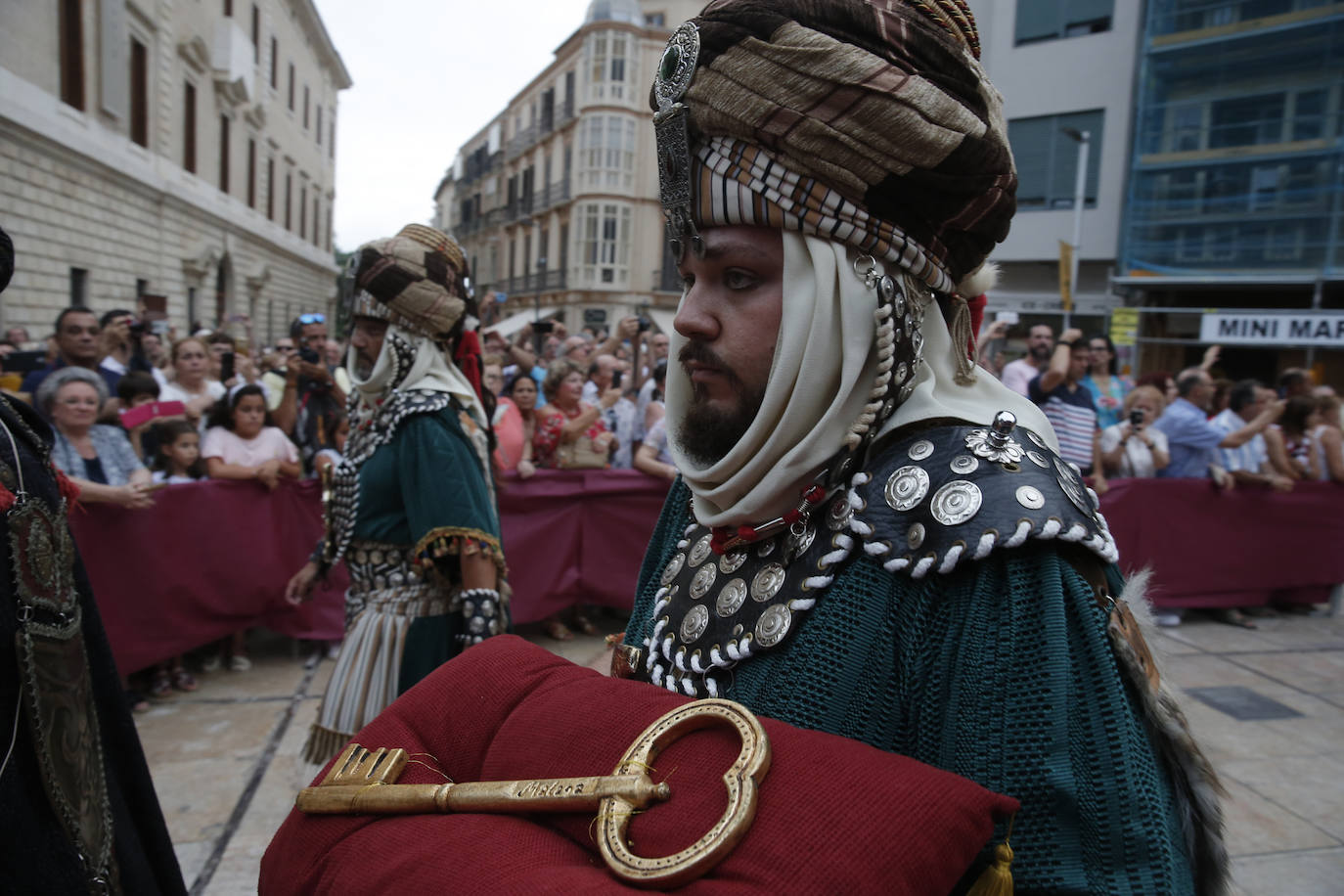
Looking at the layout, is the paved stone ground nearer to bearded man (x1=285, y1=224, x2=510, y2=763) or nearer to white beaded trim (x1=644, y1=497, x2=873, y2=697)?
bearded man (x1=285, y1=224, x2=510, y2=763)

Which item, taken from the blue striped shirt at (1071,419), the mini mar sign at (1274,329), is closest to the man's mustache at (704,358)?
the blue striped shirt at (1071,419)

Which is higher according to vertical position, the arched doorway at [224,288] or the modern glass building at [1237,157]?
the modern glass building at [1237,157]

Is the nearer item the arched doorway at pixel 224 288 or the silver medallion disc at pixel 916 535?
the silver medallion disc at pixel 916 535

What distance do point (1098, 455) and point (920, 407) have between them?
20.0ft

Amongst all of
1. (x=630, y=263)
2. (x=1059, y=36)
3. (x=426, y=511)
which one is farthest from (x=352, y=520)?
(x=630, y=263)

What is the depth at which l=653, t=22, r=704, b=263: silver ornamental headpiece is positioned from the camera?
4.14 feet

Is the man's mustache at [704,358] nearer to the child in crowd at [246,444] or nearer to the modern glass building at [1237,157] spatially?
the child in crowd at [246,444]

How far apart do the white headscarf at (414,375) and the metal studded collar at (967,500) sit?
2.01 meters

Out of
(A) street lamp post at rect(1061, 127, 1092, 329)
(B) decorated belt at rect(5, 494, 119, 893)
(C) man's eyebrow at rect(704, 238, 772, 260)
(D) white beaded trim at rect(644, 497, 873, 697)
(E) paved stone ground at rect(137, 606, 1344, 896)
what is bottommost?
(E) paved stone ground at rect(137, 606, 1344, 896)

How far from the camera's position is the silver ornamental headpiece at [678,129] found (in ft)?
4.14

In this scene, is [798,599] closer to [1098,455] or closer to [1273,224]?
[1098,455]

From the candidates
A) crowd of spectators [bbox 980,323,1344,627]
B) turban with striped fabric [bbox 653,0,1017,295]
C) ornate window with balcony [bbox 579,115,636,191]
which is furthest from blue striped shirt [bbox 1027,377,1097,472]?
ornate window with balcony [bbox 579,115,636,191]

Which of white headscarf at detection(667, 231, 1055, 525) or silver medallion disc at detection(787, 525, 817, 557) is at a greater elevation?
white headscarf at detection(667, 231, 1055, 525)

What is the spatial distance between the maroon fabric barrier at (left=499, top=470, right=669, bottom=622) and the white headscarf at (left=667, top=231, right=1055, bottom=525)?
4805 millimetres
